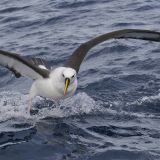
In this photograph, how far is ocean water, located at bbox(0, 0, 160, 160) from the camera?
27.3 ft

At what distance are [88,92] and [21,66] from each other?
1.59 meters

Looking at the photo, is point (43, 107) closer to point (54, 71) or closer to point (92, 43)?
point (54, 71)

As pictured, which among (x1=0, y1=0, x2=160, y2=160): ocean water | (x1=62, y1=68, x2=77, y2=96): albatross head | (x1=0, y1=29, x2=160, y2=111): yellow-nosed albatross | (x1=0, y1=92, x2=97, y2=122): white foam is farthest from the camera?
(x1=0, y1=92, x2=97, y2=122): white foam

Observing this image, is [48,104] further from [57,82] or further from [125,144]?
[125,144]

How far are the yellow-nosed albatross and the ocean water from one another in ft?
1.39

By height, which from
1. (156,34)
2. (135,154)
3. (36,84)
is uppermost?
(156,34)

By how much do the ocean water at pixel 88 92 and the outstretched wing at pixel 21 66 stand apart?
689mm

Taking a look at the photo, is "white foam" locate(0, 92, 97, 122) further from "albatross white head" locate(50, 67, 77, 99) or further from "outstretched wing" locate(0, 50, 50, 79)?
"outstretched wing" locate(0, 50, 50, 79)

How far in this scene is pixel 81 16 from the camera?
15.9m

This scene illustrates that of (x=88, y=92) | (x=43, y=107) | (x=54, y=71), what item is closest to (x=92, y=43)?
(x=54, y=71)

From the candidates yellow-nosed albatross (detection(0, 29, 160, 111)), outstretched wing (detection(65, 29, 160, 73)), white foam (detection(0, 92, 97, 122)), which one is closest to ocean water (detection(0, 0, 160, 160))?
white foam (detection(0, 92, 97, 122))

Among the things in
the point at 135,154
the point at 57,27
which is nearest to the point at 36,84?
the point at 135,154

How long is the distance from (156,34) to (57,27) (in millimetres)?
5009

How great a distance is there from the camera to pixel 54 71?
10039 mm
